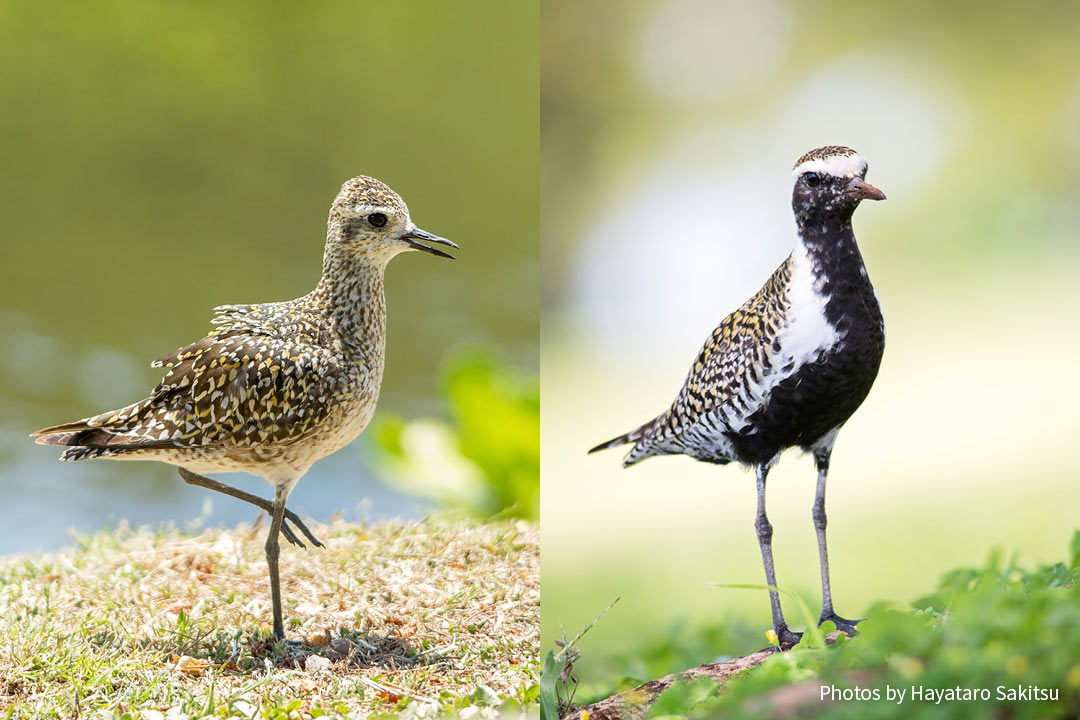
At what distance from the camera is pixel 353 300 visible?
3.17 meters

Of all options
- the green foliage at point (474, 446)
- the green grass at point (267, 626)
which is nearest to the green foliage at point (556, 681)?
the green grass at point (267, 626)

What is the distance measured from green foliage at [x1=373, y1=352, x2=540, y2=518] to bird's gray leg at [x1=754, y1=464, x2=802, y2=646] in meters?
1.79

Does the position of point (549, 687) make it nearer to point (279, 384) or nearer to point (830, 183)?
point (279, 384)

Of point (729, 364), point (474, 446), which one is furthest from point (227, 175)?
point (729, 364)

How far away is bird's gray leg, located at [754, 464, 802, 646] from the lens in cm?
266

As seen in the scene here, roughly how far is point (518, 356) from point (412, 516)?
8.26 ft

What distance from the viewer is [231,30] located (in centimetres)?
636

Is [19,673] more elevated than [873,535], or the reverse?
[873,535]

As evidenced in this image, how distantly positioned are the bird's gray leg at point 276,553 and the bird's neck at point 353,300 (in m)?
0.49

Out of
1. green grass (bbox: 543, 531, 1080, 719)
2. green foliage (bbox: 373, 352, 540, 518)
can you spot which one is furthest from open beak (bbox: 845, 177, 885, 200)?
green foliage (bbox: 373, 352, 540, 518)

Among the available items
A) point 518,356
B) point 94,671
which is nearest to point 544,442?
point 94,671

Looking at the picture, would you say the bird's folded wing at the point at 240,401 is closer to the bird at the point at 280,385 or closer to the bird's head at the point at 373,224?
the bird at the point at 280,385

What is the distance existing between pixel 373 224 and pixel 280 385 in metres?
0.57

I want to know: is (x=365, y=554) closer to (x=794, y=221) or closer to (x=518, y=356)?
(x=794, y=221)
